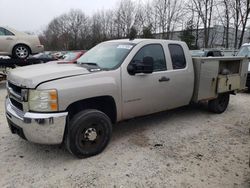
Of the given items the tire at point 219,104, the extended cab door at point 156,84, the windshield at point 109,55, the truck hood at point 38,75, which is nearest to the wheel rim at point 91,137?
the extended cab door at point 156,84

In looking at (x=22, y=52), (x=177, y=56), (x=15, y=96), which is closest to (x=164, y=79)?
(x=177, y=56)

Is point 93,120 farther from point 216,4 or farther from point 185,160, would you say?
point 216,4

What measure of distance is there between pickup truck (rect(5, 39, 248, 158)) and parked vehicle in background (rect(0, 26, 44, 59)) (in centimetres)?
653

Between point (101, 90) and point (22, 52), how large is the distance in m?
8.18

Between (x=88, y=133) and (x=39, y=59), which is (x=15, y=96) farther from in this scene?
(x=39, y=59)

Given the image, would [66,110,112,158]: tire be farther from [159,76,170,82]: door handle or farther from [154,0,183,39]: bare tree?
[154,0,183,39]: bare tree

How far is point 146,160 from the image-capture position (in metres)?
3.73

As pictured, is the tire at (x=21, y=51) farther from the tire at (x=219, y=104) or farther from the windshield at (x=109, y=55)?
the tire at (x=219, y=104)

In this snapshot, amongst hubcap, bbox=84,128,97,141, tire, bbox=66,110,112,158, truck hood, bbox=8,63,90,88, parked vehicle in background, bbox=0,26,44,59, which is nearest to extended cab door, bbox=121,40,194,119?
tire, bbox=66,110,112,158

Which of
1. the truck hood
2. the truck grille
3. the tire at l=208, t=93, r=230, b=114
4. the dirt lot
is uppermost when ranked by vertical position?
the truck hood

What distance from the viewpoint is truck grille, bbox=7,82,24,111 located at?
139 inches

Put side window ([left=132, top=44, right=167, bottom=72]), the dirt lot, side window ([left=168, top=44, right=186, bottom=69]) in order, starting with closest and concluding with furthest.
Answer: the dirt lot < side window ([left=132, top=44, right=167, bottom=72]) < side window ([left=168, top=44, right=186, bottom=69])

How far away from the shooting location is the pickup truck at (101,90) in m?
3.33

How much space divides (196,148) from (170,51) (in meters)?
1.99
